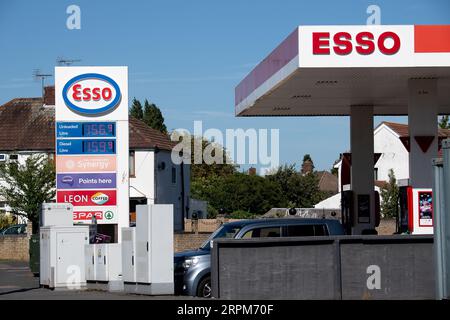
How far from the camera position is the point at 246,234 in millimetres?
19656

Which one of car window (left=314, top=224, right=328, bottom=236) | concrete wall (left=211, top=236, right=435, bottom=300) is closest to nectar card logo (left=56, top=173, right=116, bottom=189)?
car window (left=314, top=224, right=328, bottom=236)

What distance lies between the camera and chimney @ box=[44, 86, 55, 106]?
217ft

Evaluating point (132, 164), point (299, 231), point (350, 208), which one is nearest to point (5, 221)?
point (132, 164)

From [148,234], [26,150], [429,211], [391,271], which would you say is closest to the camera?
[391,271]

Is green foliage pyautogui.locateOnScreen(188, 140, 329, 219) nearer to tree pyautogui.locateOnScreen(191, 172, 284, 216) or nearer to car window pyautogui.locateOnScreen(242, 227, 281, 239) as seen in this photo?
tree pyautogui.locateOnScreen(191, 172, 284, 216)

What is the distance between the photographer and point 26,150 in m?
65.0

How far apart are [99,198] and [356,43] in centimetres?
1159

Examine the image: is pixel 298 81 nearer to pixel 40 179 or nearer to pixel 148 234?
pixel 148 234

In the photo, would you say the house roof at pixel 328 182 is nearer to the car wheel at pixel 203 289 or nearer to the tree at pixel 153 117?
the tree at pixel 153 117

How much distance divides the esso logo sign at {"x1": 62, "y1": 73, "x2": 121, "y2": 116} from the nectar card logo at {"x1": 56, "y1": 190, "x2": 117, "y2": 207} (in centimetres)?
241

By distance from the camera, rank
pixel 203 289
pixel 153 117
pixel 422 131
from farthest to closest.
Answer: pixel 153 117 → pixel 422 131 → pixel 203 289

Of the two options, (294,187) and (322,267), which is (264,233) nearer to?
(322,267)
